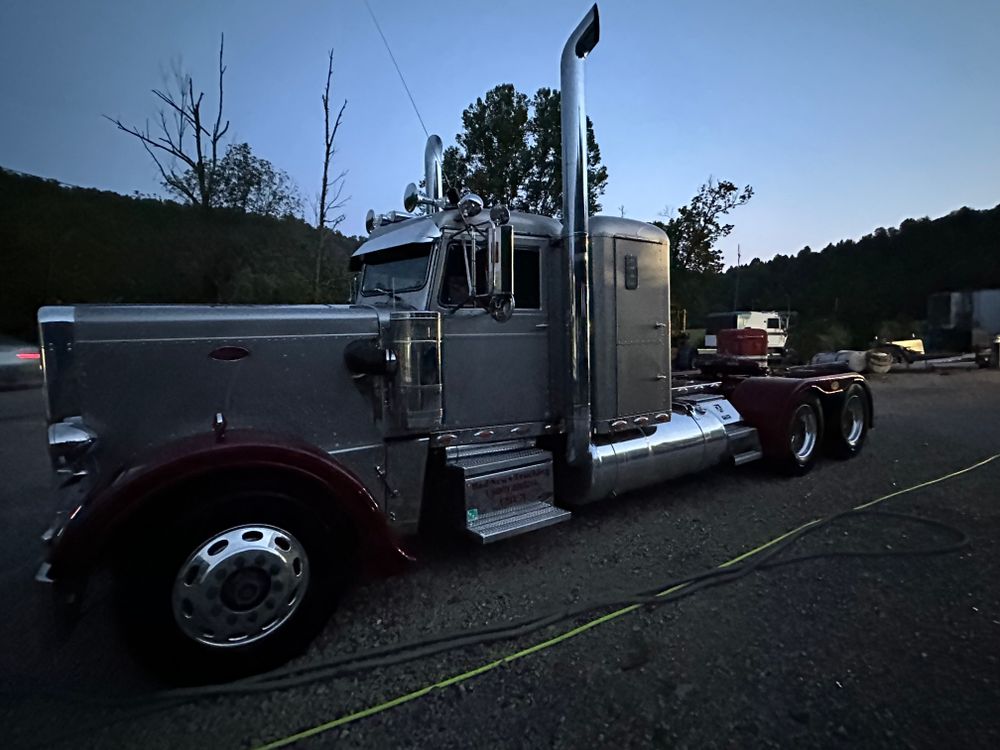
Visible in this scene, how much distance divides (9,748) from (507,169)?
19.5 meters

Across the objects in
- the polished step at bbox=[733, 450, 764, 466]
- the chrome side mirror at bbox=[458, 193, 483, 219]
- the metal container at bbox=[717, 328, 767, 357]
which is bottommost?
the polished step at bbox=[733, 450, 764, 466]

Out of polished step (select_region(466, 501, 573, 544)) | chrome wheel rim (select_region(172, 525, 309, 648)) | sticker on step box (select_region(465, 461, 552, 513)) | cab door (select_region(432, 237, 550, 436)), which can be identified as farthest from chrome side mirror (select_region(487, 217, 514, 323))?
chrome wheel rim (select_region(172, 525, 309, 648))

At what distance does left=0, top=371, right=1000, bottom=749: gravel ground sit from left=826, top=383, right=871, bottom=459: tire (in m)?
2.08

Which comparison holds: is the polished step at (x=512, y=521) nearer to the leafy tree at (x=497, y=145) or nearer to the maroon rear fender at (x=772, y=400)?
the maroon rear fender at (x=772, y=400)

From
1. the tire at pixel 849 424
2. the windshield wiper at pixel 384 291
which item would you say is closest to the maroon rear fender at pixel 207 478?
the windshield wiper at pixel 384 291

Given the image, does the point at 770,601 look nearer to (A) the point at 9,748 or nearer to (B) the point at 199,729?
(B) the point at 199,729

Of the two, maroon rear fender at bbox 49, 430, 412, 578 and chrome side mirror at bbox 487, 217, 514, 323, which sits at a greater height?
chrome side mirror at bbox 487, 217, 514, 323

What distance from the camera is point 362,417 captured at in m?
3.54

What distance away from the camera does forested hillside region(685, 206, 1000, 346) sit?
174 feet

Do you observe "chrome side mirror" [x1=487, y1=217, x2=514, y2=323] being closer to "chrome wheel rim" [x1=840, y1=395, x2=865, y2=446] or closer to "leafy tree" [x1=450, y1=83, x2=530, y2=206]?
"chrome wheel rim" [x1=840, y1=395, x2=865, y2=446]

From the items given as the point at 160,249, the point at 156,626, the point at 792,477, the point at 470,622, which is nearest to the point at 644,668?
the point at 470,622

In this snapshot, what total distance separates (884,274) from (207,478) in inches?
2877

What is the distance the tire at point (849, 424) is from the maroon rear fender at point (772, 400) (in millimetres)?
359

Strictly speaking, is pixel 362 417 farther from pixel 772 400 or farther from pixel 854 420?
pixel 854 420
